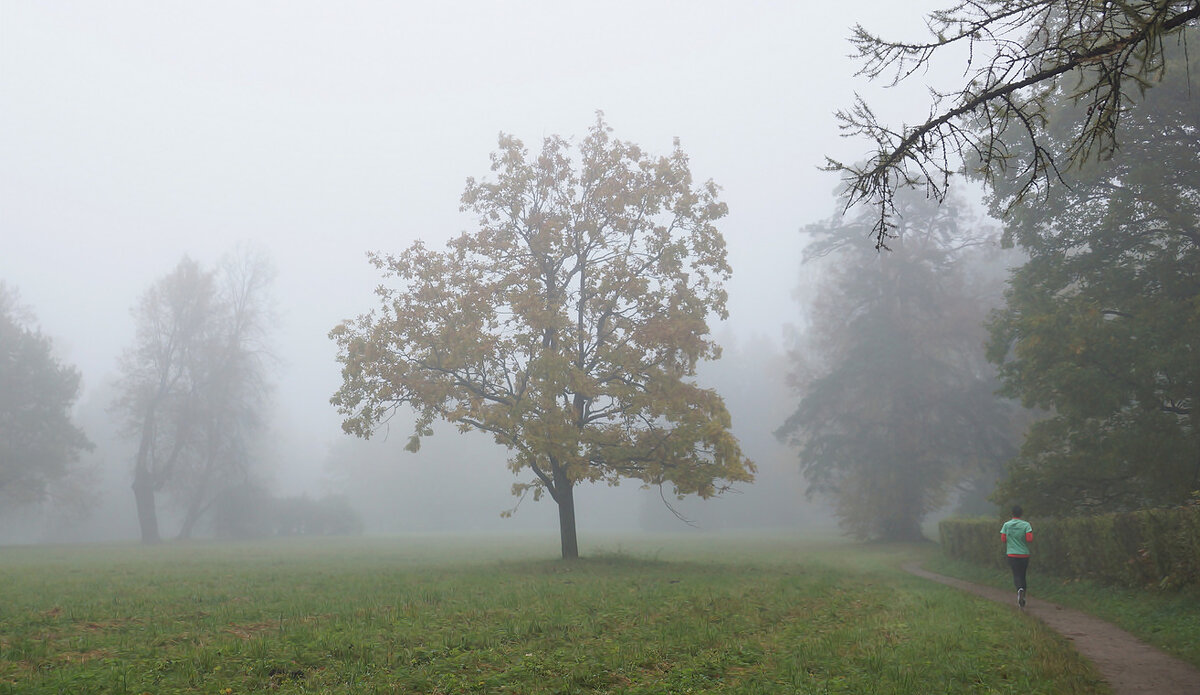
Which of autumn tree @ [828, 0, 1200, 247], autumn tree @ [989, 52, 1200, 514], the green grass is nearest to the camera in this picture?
autumn tree @ [828, 0, 1200, 247]

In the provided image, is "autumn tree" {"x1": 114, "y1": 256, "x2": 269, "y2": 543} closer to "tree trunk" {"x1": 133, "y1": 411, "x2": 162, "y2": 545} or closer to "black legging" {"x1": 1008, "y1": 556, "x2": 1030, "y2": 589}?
"tree trunk" {"x1": 133, "y1": 411, "x2": 162, "y2": 545}

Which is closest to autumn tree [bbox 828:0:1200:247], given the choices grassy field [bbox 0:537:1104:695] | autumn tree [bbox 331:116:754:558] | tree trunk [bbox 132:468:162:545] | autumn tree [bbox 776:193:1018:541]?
grassy field [bbox 0:537:1104:695]

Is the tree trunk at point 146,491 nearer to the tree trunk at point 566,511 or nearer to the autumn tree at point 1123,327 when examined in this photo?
the tree trunk at point 566,511

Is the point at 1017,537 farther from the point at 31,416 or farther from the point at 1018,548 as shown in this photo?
the point at 31,416

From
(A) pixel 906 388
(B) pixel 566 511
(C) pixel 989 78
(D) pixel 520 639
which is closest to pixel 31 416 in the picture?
(B) pixel 566 511

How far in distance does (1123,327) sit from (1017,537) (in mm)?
5684

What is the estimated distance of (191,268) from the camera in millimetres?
46531

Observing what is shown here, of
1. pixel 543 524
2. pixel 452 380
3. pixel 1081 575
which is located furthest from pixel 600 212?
pixel 543 524

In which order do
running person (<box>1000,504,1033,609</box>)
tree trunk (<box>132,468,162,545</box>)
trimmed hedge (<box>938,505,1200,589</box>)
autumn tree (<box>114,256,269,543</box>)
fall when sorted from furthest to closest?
autumn tree (<box>114,256,269,543</box>), tree trunk (<box>132,468,162,545</box>), running person (<box>1000,504,1033,609</box>), trimmed hedge (<box>938,505,1200,589</box>)

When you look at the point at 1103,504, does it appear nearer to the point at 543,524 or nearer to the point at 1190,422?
the point at 1190,422

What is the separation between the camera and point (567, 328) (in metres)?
19.1

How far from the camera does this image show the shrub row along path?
7.25 meters

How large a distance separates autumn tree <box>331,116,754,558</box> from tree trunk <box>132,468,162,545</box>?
29.7 m

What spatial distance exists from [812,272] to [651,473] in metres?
45.3
